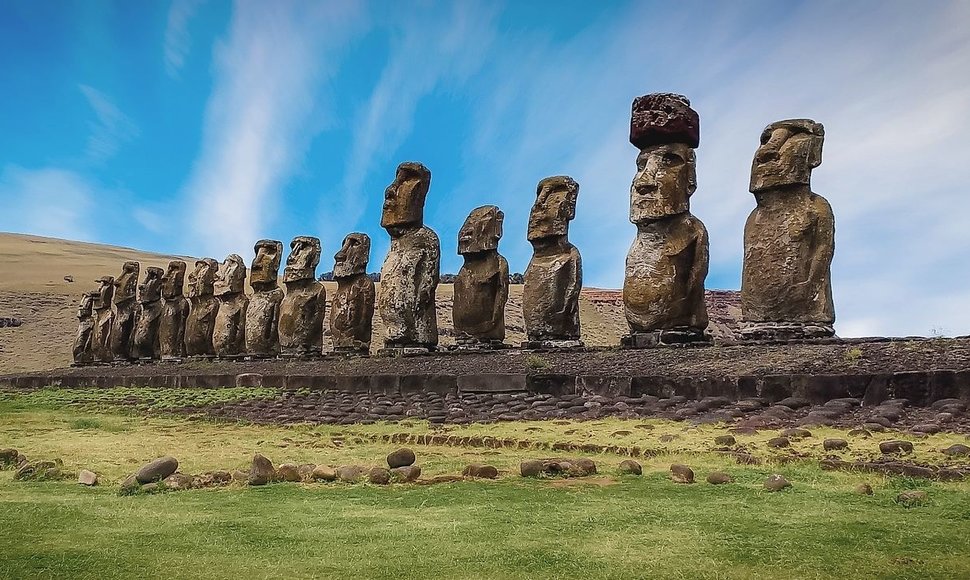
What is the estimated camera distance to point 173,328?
→ 24406 millimetres

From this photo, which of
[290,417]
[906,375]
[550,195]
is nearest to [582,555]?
[906,375]

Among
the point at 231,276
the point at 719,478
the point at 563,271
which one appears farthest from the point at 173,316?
the point at 719,478

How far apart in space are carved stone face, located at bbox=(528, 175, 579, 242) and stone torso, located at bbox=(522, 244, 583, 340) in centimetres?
49

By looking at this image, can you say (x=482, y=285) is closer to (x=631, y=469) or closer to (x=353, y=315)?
(x=353, y=315)

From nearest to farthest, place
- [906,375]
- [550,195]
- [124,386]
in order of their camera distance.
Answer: [906,375]
[550,195]
[124,386]

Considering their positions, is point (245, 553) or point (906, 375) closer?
point (245, 553)

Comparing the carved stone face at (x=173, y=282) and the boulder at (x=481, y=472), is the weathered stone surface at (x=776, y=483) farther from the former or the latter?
the carved stone face at (x=173, y=282)

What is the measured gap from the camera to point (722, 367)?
30.4ft

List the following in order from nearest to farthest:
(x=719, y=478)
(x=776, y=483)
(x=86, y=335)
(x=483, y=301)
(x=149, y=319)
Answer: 1. (x=776, y=483)
2. (x=719, y=478)
3. (x=483, y=301)
4. (x=149, y=319)
5. (x=86, y=335)

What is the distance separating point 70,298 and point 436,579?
4799cm

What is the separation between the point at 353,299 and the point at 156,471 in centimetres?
1313

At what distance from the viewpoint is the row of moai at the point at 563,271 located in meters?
11.2

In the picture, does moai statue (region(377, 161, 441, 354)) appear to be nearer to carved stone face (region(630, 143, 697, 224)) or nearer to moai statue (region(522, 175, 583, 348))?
moai statue (region(522, 175, 583, 348))

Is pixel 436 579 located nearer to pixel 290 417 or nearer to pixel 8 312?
pixel 290 417
